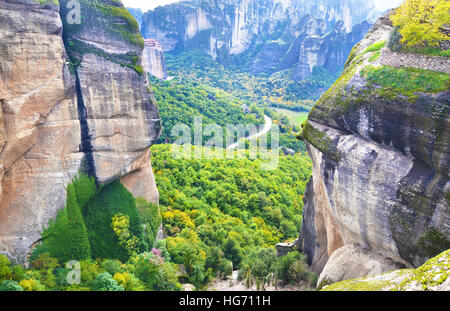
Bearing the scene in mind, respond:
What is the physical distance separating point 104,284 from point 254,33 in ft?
507

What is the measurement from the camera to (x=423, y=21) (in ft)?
46.0

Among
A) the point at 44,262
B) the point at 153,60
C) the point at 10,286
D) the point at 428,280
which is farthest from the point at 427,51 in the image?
the point at 153,60

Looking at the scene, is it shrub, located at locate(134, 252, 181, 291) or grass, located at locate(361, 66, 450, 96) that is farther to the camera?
shrub, located at locate(134, 252, 181, 291)

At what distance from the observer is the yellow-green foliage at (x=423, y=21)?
13312 millimetres

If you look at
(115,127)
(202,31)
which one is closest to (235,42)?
(202,31)

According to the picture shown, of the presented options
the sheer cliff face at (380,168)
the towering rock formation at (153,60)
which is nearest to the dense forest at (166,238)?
the sheer cliff face at (380,168)

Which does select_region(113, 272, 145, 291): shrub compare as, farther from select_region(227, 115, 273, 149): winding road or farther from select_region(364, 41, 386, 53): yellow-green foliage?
select_region(227, 115, 273, 149): winding road

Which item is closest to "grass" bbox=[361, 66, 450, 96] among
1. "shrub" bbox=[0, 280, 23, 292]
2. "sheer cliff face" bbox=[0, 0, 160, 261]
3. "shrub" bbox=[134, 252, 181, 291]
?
"sheer cliff face" bbox=[0, 0, 160, 261]

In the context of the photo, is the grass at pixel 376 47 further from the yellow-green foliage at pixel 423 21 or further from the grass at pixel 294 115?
the grass at pixel 294 115

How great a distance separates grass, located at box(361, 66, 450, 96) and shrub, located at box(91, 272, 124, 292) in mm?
15109

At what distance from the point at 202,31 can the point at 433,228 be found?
127383 mm

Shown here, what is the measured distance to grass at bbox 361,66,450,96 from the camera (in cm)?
1275

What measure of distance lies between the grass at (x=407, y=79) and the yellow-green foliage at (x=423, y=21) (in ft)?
4.09
